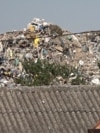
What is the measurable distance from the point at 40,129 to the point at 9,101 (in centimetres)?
45

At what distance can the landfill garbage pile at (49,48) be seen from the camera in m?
16.4

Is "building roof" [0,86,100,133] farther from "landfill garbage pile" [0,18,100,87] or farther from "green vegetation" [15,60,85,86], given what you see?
"landfill garbage pile" [0,18,100,87]

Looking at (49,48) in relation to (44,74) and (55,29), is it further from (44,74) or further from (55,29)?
(44,74)

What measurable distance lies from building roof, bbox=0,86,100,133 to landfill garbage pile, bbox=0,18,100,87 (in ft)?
33.4

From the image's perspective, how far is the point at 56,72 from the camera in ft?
46.8

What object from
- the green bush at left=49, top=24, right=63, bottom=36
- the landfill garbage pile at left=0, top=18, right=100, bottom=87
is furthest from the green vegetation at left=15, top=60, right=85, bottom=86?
the green bush at left=49, top=24, right=63, bottom=36

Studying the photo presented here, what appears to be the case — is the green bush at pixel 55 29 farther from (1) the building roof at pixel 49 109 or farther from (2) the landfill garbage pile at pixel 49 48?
(1) the building roof at pixel 49 109

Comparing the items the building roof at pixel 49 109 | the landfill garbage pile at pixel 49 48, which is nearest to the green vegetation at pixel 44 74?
the landfill garbage pile at pixel 49 48

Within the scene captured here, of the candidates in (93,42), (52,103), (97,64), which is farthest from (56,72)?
(52,103)

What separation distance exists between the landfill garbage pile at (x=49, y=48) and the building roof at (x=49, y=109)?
33.4 ft

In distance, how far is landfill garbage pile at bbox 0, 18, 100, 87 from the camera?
16422 mm

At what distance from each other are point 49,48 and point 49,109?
11933 mm

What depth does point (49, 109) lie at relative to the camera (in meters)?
5.24

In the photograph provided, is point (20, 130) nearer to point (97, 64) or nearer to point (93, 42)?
point (97, 64)
